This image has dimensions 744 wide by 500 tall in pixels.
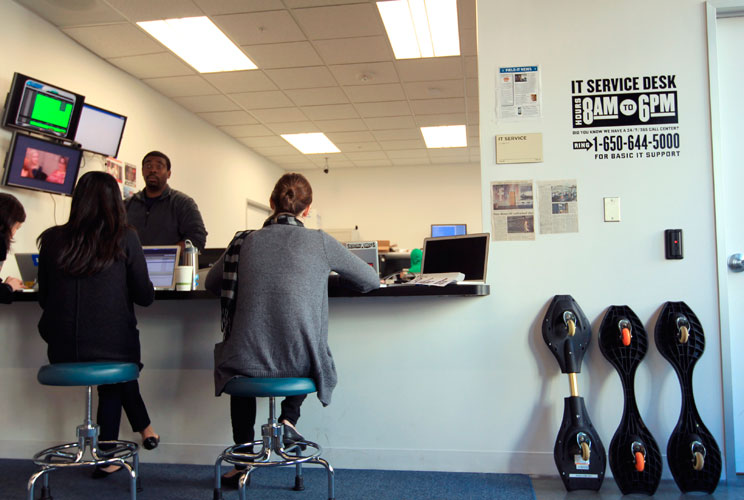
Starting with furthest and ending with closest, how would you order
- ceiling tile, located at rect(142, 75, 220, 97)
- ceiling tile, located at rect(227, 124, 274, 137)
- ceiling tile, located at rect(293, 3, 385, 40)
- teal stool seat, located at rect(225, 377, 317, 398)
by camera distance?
ceiling tile, located at rect(227, 124, 274, 137) → ceiling tile, located at rect(142, 75, 220, 97) → ceiling tile, located at rect(293, 3, 385, 40) → teal stool seat, located at rect(225, 377, 317, 398)

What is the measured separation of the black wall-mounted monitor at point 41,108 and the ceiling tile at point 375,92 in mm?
2542

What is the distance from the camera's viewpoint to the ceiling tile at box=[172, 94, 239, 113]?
5977mm

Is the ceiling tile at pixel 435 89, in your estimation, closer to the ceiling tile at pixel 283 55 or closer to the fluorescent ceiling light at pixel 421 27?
the fluorescent ceiling light at pixel 421 27

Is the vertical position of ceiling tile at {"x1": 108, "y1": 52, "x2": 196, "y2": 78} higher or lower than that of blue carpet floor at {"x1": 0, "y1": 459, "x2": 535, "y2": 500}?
higher

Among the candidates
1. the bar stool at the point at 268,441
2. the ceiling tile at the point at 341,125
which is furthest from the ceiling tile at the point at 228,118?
the bar stool at the point at 268,441

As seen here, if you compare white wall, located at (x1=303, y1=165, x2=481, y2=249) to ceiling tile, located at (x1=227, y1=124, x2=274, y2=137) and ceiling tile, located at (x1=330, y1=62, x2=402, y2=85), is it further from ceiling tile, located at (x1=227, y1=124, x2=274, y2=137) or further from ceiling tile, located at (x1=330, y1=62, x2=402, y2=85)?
ceiling tile, located at (x1=330, y1=62, x2=402, y2=85)

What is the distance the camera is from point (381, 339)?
2684 millimetres

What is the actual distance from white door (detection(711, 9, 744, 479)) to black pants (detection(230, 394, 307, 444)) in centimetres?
186

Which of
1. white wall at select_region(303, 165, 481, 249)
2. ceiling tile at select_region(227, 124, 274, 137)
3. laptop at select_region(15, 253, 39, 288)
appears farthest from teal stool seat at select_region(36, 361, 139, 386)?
white wall at select_region(303, 165, 481, 249)

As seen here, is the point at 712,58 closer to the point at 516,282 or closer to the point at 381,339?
the point at 516,282

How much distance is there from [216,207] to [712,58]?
5.63m

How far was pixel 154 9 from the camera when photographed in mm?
4039

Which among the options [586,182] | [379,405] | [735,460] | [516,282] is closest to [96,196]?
[379,405]

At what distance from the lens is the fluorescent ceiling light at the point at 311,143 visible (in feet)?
24.6
